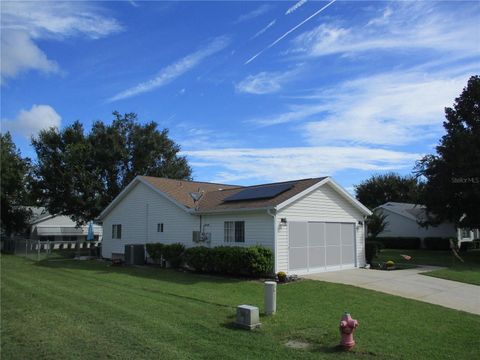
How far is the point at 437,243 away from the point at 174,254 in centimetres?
2913

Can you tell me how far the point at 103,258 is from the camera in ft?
93.8

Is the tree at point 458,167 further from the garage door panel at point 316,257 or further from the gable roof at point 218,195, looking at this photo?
the garage door panel at point 316,257

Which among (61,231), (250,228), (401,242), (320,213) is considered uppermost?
→ (320,213)

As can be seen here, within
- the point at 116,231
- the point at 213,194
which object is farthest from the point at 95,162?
the point at 213,194

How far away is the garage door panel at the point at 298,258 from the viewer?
60.1 ft

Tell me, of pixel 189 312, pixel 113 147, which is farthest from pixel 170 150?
pixel 189 312

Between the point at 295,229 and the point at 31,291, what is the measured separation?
10.0 m

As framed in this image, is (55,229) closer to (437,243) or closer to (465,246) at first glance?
(437,243)

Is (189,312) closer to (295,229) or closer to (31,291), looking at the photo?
(31,291)

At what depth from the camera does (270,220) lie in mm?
17938

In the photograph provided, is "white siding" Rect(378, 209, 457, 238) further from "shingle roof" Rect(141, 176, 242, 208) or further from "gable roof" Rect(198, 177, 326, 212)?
"gable roof" Rect(198, 177, 326, 212)

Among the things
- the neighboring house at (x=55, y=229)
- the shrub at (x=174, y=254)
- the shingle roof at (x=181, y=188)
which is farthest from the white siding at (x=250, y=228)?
the neighboring house at (x=55, y=229)

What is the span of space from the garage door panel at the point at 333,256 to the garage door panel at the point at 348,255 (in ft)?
1.45

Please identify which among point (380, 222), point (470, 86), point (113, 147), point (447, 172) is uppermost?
point (470, 86)
